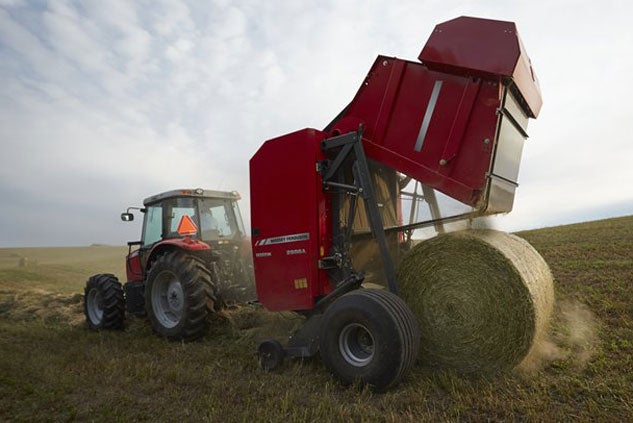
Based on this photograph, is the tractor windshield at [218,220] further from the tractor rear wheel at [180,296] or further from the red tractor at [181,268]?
the tractor rear wheel at [180,296]

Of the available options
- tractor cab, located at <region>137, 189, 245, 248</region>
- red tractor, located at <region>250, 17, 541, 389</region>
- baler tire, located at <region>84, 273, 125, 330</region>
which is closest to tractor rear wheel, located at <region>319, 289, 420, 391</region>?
red tractor, located at <region>250, 17, 541, 389</region>

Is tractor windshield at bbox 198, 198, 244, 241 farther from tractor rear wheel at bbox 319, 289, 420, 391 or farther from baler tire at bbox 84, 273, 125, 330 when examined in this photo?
tractor rear wheel at bbox 319, 289, 420, 391

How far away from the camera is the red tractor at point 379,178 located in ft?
13.3

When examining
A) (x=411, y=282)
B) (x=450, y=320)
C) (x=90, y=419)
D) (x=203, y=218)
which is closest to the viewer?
(x=90, y=419)

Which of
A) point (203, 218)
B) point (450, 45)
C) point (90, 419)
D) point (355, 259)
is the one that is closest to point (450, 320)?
point (355, 259)

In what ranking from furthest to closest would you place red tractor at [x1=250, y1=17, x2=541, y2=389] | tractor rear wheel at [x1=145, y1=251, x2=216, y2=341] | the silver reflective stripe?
tractor rear wheel at [x1=145, y1=251, x2=216, y2=341] < the silver reflective stripe < red tractor at [x1=250, y1=17, x2=541, y2=389]

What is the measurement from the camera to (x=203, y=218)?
713cm

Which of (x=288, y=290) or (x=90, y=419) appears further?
(x=288, y=290)

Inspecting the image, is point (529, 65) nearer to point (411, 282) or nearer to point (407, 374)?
point (411, 282)

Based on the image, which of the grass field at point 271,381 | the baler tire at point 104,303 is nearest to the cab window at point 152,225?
the baler tire at point 104,303

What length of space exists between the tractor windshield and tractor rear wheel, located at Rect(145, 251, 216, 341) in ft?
2.46

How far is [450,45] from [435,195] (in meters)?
1.55

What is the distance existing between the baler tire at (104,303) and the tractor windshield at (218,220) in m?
2.03

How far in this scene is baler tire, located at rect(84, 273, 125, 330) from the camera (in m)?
7.33
